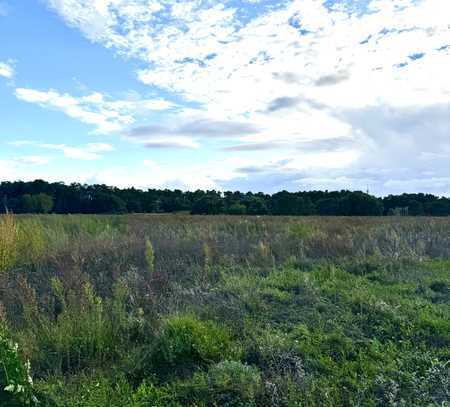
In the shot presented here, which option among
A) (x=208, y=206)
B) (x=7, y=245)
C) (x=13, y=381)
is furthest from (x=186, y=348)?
(x=208, y=206)

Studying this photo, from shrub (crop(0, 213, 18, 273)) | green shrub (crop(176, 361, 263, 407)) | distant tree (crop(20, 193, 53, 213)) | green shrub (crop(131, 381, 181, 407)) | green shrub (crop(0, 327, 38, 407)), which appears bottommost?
green shrub (crop(131, 381, 181, 407))

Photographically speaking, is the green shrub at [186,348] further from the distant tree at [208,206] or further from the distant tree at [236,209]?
the distant tree at [208,206]

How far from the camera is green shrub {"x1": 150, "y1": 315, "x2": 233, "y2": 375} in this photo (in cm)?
473

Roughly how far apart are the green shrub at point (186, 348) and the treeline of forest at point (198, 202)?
3906cm

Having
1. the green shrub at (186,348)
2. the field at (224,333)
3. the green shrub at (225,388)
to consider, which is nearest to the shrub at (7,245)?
the field at (224,333)

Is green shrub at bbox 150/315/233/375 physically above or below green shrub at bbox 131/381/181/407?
above

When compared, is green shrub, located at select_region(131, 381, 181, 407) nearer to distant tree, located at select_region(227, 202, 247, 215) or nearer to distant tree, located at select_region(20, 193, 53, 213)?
distant tree, located at select_region(227, 202, 247, 215)

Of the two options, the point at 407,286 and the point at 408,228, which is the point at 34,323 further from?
the point at 408,228

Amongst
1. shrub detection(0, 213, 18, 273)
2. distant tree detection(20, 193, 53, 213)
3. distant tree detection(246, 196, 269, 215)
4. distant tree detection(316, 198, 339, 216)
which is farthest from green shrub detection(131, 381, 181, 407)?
distant tree detection(316, 198, 339, 216)

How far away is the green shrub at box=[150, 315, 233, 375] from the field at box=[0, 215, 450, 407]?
14 millimetres

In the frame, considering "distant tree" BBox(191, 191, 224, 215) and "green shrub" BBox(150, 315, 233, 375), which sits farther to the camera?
"distant tree" BBox(191, 191, 224, 215)

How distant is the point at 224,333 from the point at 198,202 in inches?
1675

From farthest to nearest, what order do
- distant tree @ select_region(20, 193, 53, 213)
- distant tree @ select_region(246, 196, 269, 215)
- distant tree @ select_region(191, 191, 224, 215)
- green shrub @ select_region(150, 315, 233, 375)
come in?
distant tree @ select_region(246, 196, 269, 215), distant tree @ select_region(191, 191, 224, 215), distant tree @ select_region(20, 193, 53, 213), green shrub @ select_region(150, 315, 233, 375)

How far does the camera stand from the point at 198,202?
47625 millimetres
